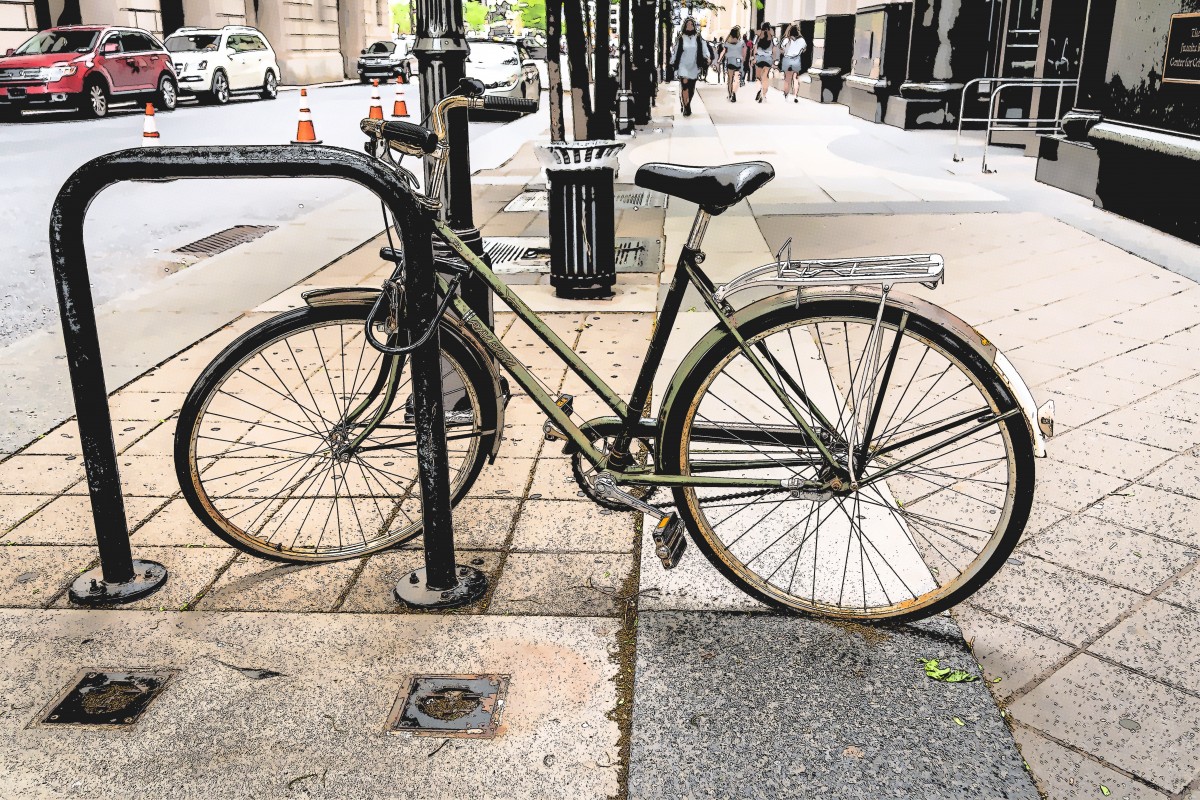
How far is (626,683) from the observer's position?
8.54 feet

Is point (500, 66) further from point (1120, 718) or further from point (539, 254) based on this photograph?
point (1120, 718)

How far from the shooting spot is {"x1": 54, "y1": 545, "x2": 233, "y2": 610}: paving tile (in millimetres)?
3006

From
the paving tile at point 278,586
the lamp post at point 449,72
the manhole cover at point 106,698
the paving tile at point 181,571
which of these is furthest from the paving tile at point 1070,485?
the manhole cover at point 106,698

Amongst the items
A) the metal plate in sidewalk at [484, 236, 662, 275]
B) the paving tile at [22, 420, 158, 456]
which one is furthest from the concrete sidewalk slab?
the metal plate in sidewalk at [484, 236, 662, 275]

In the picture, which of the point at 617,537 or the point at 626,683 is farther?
the point at 617,537

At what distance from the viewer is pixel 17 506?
3.63 meters

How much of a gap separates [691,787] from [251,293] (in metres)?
5.11

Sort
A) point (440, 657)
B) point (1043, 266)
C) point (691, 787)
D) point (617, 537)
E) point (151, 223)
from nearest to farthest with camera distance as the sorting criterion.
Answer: point (691, 787), point (440, 657), point (617, 537), point (1043, 266), point (151, 223)

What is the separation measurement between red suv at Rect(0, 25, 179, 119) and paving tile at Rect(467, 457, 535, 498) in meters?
18.7

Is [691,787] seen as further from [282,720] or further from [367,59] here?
[367,59]

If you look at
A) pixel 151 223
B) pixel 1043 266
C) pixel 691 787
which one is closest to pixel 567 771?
pixel 691 787

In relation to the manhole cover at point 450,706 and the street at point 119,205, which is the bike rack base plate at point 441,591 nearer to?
the manhole cover at point 450,706

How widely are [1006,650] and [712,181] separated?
144cm

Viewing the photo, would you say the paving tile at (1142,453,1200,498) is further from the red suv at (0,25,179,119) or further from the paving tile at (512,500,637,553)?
the red suv at (0,25,179,119)
